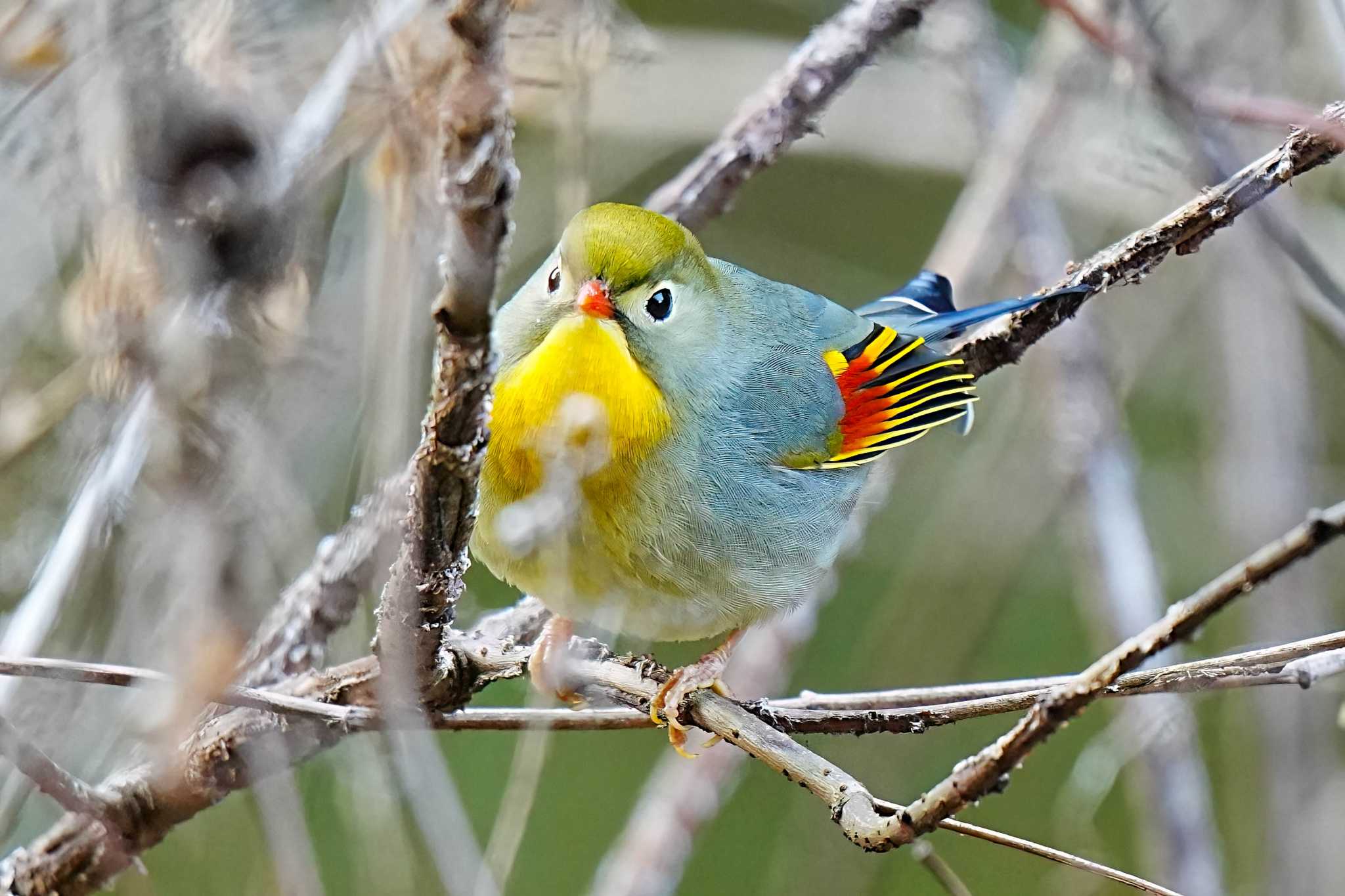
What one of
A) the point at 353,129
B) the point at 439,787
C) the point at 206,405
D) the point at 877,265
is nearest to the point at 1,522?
the point at 206,405

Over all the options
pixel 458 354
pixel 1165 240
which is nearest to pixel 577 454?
pixel 458 354

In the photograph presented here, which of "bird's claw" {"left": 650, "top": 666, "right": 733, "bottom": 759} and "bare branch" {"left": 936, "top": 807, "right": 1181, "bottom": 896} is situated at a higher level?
"bird's claw" {"left": 650, "top": 666, "right": 733, "bottom": 759}

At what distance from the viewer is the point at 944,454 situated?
571 centimetres

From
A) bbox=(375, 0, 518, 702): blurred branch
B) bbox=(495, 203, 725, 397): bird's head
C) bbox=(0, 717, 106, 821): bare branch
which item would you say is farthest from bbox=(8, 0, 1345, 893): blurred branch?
bbox=(495, 203, 725, 397): bird's head

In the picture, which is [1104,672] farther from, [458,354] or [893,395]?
[893,395]

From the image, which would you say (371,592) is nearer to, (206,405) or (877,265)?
(206,405)

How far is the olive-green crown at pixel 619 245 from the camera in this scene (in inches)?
106

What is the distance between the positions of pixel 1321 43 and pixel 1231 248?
28.8 inches

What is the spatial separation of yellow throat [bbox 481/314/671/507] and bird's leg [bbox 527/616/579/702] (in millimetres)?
314

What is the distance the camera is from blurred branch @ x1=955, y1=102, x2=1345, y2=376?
2354 mm

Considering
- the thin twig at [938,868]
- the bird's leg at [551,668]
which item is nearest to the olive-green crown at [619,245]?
the bird's leg at [551,668]

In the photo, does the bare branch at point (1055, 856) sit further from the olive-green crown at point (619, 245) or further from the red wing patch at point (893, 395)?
the red wing patch at point (893, 395)

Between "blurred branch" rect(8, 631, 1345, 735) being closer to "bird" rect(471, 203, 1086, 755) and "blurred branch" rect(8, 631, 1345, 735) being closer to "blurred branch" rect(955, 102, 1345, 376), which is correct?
"bird" rect(471, 203, 1086, 755)

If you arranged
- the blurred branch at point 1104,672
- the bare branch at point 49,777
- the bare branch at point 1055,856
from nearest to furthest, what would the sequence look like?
the blurred branch at point 1104,672, the bare branch at point 1055,856, the bare branch at point 49,777
